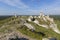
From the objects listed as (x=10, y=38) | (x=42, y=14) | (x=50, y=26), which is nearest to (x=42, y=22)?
(x=50, y=26)

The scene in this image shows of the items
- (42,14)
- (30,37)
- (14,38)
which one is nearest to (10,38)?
(14,38)

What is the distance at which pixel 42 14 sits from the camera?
89.6 metres

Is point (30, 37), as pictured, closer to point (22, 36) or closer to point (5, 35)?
point (22, 36)

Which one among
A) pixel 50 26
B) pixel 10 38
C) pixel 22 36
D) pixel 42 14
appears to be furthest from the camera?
pixel 42 14

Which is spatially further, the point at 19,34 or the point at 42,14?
the point at 42,14

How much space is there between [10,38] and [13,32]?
10.7ft

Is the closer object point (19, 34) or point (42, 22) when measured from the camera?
point (19, 34)

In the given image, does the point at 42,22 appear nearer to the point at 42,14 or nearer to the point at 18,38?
the point at 42,14

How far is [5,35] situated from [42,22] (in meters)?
39.9

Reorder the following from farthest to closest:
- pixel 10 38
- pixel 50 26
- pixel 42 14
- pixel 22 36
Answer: pixel 42 14 < pixel 50 26 < pixel 22 36 < pixel 10 38

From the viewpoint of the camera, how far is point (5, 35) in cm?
3684

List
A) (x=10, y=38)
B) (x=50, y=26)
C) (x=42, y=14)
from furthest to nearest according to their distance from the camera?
(x=42, y=14)
(x=50, y=26)
(x=10, y=38)

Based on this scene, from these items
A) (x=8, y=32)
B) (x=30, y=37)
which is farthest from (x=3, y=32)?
(x=30, y=37)

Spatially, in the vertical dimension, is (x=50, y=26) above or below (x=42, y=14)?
below
